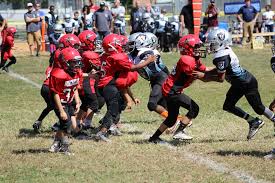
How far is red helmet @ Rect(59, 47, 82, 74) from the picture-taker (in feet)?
26.6

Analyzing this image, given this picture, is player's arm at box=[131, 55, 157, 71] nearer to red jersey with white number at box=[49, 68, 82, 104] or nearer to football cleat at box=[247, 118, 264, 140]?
red jersey with white number at box=[49, 68, 82, 104]

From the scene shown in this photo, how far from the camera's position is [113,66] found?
31.1ft

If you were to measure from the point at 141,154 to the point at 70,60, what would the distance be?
4.87 ft

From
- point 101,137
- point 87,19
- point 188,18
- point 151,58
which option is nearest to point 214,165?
point 101,137

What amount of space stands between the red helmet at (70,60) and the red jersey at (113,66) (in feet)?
4.21

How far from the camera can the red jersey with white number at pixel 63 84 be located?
8.16m

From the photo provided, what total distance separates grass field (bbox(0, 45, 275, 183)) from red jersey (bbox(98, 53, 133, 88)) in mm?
866

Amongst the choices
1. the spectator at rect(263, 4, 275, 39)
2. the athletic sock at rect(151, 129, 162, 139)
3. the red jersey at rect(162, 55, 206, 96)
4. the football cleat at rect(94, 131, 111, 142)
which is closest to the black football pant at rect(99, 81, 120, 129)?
the football cleat at rect(94, 131, 111, 142)

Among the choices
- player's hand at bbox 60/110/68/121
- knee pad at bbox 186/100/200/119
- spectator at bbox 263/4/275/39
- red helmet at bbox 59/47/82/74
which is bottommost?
knee pad at bbox 186/100/200/119

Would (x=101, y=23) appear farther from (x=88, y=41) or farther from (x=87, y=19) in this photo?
(x=88, y=41)

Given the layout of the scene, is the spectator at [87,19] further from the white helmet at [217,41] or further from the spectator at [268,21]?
the white helmet at [217,41]

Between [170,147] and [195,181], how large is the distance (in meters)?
1.96

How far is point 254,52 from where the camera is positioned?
78.0ft

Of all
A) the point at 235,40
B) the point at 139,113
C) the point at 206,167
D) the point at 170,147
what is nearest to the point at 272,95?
the point at 139,113
